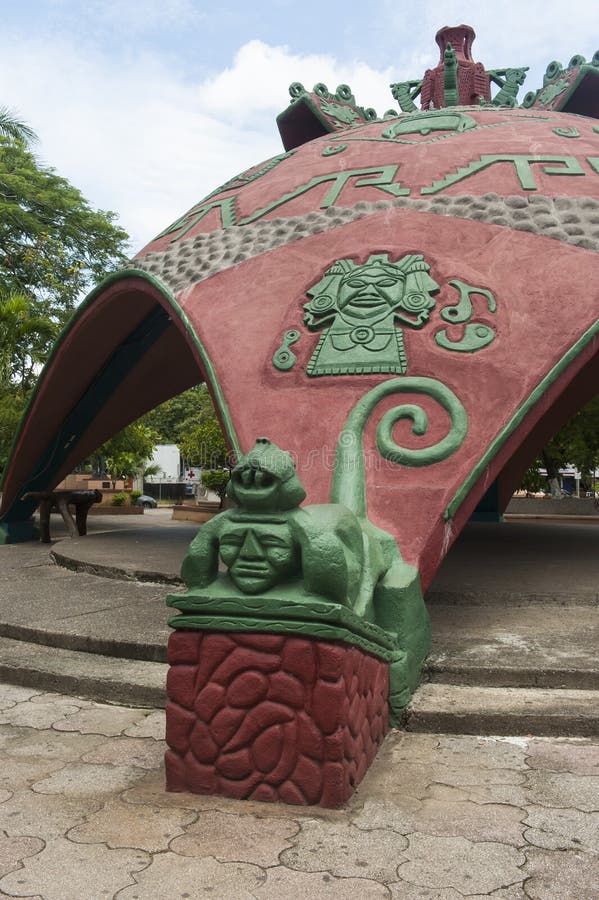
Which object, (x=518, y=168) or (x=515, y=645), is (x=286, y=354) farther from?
(x=518, y=168)

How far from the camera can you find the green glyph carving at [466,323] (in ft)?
14.9

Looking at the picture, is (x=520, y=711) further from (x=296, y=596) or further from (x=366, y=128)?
(x=366, y=128)

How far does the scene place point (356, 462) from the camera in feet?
13.6

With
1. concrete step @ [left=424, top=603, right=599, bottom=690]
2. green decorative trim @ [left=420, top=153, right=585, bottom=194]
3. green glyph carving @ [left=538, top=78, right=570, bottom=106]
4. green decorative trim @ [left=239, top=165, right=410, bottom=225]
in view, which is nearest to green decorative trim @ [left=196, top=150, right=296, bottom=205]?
green decorative trim @ [left=239, top=165, right=410, bottom=225]

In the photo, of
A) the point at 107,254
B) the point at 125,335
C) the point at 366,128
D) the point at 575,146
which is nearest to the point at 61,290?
the point at 107,254

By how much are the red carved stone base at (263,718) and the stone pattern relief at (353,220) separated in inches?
141

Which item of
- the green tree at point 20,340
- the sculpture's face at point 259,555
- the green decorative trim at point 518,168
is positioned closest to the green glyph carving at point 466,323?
the green decorative trim at point 518,168

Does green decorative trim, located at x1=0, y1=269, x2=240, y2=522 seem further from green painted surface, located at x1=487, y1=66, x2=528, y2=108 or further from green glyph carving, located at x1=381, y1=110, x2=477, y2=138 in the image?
green painted surface, located at x1=487, y1=66, x2=528, y2=108

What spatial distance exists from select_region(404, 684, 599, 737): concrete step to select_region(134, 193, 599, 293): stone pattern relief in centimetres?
299

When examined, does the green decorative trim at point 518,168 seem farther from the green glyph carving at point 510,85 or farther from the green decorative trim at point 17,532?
the green decorative trim at point 17,532

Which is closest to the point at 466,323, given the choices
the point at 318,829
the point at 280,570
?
the point at 280,570

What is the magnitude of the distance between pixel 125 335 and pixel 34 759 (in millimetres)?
6278

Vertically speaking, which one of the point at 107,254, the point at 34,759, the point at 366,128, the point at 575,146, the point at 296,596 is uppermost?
the point at 107,254

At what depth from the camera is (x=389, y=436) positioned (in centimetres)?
418
